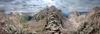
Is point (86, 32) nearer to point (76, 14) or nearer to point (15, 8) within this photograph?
point (76, 14)

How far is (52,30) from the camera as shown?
7246 mm

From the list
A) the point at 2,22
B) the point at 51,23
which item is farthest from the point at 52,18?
the point at 2,22

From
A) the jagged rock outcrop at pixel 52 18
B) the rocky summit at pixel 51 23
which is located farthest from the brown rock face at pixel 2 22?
the jagged rock outcrop at pixel 52 18

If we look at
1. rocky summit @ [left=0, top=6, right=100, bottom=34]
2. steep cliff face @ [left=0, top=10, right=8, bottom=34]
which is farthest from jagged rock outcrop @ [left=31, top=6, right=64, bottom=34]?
steep cliff face @ [left=0, top=10, right=8, bottom=34]

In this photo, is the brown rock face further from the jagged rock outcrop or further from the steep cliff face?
the jagged rock outcrop

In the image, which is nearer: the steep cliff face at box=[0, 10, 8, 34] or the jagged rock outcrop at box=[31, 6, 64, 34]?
the steep cliff face at box=[0, 10, 8, 34]

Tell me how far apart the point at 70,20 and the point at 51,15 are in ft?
1.27

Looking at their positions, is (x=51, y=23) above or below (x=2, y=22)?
below

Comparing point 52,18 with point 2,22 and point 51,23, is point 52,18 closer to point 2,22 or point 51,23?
point 51,23

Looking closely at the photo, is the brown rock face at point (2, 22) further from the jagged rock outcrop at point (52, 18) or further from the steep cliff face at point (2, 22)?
the jagged rock outcrop at point (52, 18)

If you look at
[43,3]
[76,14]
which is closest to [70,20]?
[76,14]

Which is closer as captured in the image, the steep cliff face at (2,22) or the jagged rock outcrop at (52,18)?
the steep cliff face at (2,22)

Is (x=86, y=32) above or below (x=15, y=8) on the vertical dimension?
below

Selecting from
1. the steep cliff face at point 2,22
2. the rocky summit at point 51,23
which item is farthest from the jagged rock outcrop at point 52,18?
the steep cliff face at point 2,22
